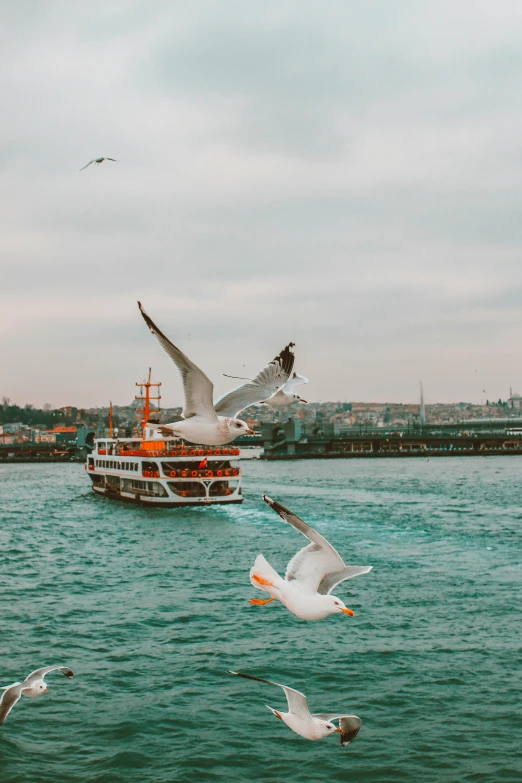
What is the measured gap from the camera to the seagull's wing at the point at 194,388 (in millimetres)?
6879

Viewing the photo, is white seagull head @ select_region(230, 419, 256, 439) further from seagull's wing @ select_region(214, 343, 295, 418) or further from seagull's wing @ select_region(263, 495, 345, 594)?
seagull's wing @ select_region(263, 495, 345, 594)

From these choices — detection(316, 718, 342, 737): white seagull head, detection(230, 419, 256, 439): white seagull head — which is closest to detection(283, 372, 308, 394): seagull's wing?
detection(230, 419, 256, 439): white seagull head

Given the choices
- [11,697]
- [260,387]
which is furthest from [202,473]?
[11,697]

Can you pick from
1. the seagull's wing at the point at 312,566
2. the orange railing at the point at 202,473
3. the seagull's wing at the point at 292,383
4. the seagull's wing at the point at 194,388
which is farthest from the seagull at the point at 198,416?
the orange railing at the point at 202,473

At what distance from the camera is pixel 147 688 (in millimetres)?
17391

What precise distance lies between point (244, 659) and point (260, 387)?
11.1 metres

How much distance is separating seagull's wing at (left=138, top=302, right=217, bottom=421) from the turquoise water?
28.1ft

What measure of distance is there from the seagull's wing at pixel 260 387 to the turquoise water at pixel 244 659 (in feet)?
24.2

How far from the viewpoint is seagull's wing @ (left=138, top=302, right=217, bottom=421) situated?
22.6 ft

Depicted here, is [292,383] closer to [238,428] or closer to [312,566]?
[238,428]

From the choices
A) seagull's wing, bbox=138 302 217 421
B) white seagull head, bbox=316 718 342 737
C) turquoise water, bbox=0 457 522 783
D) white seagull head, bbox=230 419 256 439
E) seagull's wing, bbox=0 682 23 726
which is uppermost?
seagull's wing, bbox=138 302 217 421

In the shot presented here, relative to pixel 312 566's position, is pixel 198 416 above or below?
above

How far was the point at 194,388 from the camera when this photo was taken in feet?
24.1

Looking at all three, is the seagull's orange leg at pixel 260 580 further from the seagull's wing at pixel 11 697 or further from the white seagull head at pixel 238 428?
the seagull's wing at pixel 11 697
